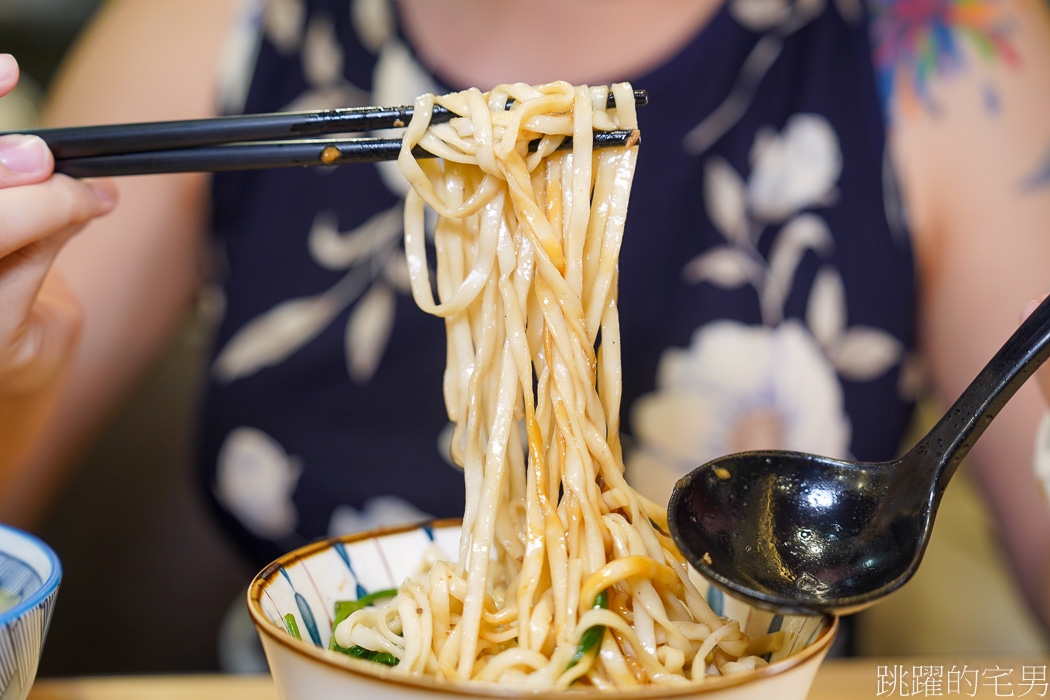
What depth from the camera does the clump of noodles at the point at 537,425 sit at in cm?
64

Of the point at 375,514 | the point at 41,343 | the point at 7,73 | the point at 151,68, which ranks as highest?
the point at 151,68

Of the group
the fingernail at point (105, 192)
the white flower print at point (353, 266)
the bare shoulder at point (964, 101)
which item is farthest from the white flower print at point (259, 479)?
the bare shoulder at point (964, 101)

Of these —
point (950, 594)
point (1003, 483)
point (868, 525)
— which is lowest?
point (950, 594)

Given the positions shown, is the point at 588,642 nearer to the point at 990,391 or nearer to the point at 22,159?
the point at 990,391

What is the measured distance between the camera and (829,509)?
2.31 ft

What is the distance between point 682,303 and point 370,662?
0.93m

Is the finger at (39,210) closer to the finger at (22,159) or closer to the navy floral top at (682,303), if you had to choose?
the finger at (22,159)

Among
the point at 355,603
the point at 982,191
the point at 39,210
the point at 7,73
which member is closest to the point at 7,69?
the point at 7,73

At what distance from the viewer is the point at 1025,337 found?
638 mm

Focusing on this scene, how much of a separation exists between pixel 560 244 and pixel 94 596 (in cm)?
224

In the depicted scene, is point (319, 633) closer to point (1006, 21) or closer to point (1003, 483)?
point (1003, 483)

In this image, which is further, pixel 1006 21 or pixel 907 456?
pixel 1006 21

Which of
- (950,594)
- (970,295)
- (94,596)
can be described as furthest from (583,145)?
(94,596)

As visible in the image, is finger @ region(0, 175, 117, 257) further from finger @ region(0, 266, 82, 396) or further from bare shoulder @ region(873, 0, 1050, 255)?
bare shoulder @ region(873, 0, 1050, 255)
